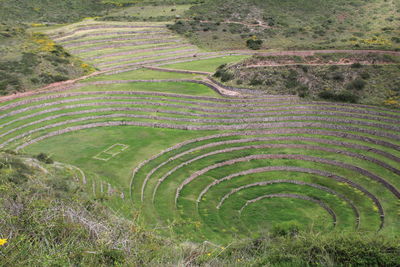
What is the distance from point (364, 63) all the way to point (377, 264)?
36.8 metres

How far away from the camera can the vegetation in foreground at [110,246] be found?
10305mm

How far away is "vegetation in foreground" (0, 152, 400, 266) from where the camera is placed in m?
10.3

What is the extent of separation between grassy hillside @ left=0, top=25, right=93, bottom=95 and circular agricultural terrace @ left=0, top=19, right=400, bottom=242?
486 centimetres

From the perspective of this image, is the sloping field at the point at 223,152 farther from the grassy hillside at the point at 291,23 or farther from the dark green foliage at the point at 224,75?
the grassy hillside at the point at 291,23

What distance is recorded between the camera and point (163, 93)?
43000mm

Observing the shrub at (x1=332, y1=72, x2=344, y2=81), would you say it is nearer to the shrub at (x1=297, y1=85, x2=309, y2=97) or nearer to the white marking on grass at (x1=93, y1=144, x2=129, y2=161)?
the shrub at (x1=297, y1=85, x2=309, y2=97)

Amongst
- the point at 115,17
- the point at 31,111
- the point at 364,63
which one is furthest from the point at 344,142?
the point at 115,17

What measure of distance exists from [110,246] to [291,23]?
259ft

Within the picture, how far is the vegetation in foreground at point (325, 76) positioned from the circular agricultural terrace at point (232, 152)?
213 cm

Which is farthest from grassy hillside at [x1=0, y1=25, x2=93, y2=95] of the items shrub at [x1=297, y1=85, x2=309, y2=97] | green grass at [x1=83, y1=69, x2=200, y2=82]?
shrub at [x1=297, y1=85, x2=309, y2=97]

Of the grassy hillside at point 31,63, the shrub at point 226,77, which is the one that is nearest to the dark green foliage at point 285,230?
the shrub at point 226,77

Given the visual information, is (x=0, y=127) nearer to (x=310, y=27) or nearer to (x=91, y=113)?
(x=91, y=113)

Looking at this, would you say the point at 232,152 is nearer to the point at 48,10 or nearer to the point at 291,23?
the point at 291,23

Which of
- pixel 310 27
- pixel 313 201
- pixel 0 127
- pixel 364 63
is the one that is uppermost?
pixel 310 27
